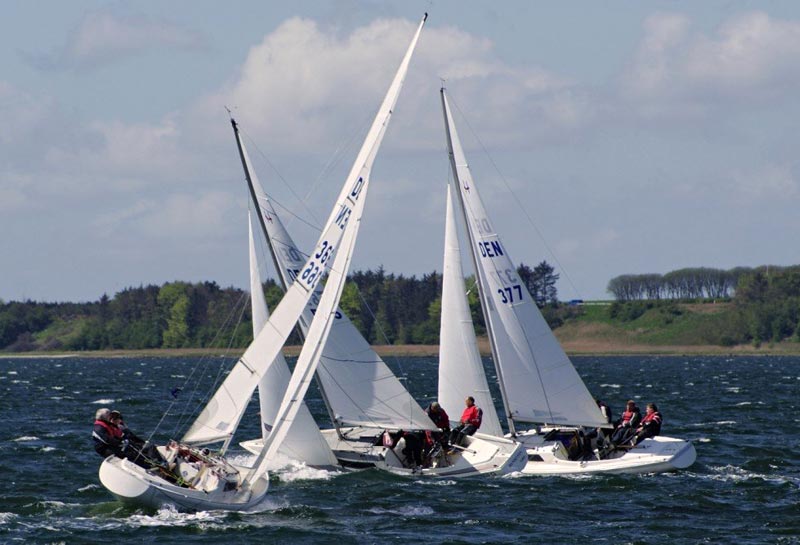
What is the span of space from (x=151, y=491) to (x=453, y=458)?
27.3 feet

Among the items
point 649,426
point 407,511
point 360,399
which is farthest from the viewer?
point 649,426

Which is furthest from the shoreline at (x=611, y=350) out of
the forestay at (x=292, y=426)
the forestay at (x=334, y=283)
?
the forestay at (x=334, y=283)

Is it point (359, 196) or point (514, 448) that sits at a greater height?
point (359, 196)

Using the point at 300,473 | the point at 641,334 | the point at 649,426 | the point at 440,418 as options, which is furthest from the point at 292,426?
the point at 641,334

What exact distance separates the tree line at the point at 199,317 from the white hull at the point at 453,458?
11086 cm

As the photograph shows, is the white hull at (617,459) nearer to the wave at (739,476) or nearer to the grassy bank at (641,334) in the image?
the wave at (739,476)

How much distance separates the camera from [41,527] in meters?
23.4

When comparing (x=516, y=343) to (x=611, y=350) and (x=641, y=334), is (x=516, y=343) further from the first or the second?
(x=641, y=334)

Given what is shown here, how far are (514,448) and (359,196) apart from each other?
286 inches

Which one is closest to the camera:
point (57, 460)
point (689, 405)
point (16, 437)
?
point (57, 460)

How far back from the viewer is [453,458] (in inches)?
1187

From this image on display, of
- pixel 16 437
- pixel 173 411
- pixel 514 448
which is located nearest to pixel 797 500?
pixel 514 448

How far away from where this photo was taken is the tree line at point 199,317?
155625 mm

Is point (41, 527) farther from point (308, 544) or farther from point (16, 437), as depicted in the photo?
point (16, 437)
